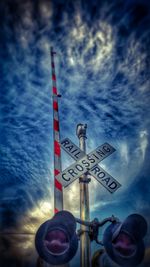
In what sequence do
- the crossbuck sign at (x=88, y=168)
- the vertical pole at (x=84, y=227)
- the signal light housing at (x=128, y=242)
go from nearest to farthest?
the signal light housing at (x=128, y=242)
the vertical pole at (x=84, y=227)
the crossbuck sign at (x=88, y=168)

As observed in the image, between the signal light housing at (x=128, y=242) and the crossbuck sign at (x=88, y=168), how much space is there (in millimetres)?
595

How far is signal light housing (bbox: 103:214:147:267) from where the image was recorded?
2.08m

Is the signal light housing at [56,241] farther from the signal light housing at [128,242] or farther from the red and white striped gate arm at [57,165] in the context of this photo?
the red and white striped gate arm at [57,165]

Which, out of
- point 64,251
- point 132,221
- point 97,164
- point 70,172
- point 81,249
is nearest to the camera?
point 64,251

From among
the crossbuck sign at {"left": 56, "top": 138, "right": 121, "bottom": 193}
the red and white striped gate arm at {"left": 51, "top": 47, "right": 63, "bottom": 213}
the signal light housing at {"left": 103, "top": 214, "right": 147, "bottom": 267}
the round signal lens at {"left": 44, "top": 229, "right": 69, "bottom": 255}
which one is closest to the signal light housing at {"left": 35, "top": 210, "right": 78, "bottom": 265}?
the round signal lens at {"left": 44, "top": 229, "right": 69, "bottom": 255}

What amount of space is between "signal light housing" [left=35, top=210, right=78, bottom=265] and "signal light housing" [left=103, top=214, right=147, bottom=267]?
55 cm

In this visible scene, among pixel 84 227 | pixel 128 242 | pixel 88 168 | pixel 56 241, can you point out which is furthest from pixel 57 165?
pixel 128 242

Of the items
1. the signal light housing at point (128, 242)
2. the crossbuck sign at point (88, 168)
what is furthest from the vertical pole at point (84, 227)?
the signal light housing at point (128, 242)

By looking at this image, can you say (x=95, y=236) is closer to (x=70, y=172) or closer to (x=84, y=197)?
(x=84, y=197)

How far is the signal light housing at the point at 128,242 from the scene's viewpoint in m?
2.08

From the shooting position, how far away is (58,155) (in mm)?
3148

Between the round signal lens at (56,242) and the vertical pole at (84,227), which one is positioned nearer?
the round signal lens at (56,242)

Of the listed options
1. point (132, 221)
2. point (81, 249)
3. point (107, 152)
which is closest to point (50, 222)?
point (81, 249)

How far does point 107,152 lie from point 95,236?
127 cm
